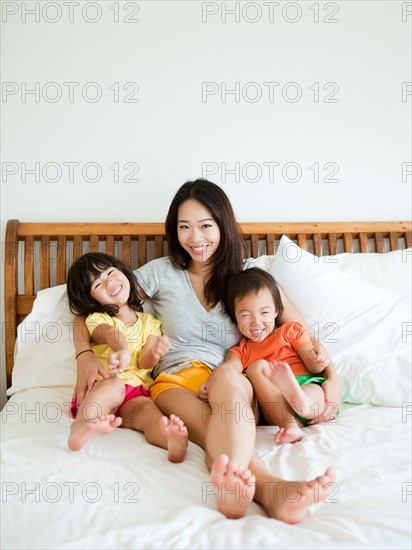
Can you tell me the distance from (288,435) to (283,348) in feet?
1.03

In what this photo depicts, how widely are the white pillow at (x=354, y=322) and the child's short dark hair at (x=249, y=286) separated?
133 mm

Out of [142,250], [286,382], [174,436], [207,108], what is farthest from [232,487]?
[207,108]

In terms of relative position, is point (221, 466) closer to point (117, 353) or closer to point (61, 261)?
point (117, 353)

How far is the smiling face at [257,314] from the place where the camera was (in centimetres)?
147

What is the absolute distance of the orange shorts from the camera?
1.41m

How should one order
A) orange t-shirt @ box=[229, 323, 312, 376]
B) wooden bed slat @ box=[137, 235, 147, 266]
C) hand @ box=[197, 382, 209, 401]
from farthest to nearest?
wooden bed slat @ box=[137, 235, 147, 266] → orange t-shirt @ box=[229, 323, 312, 376] → hand @ box=[197, 382, 209, 401]

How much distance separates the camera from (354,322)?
5.24 ft

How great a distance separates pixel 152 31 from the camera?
1938 mm

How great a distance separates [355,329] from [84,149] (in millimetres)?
1073

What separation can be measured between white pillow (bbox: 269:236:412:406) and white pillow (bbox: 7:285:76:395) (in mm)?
647

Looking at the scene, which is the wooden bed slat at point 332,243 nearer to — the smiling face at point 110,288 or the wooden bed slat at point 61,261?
the smiling face at point 110,288

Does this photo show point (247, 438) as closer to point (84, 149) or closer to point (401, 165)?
point (84, 149)

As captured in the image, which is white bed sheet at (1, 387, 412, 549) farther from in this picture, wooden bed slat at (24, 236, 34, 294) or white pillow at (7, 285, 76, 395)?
wooden bed slat at (24, 236, 34, 294)

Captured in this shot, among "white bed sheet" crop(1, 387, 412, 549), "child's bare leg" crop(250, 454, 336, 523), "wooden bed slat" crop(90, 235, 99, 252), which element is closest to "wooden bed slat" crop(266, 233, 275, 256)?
"wooden bed slat" crop(90, 235, 99, 252)
